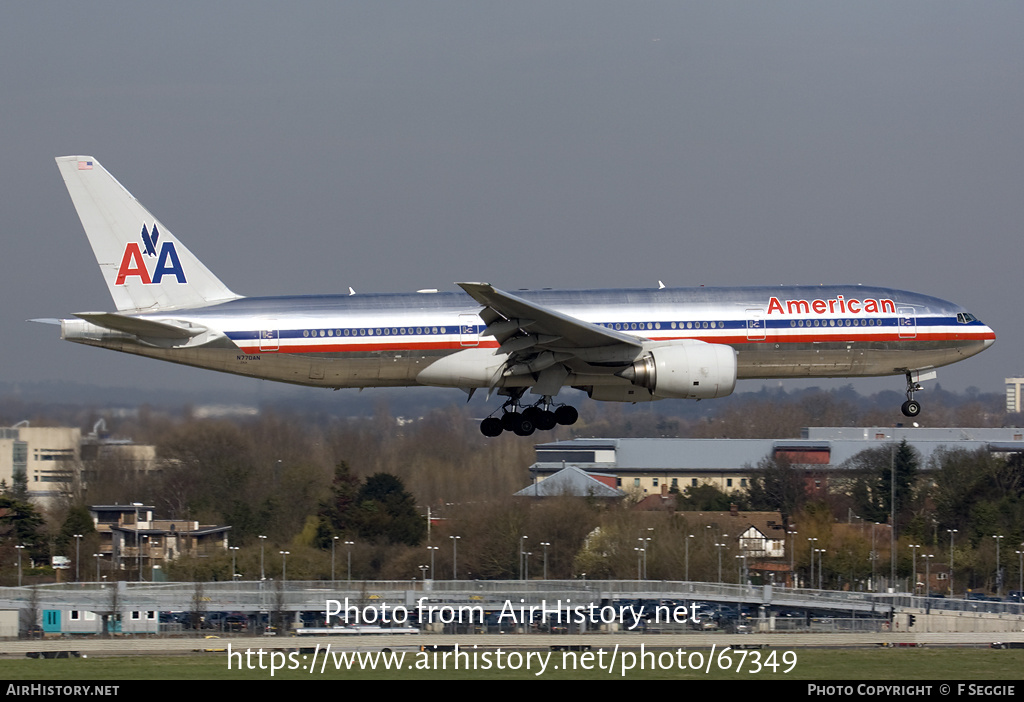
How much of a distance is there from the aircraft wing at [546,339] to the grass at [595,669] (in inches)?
339

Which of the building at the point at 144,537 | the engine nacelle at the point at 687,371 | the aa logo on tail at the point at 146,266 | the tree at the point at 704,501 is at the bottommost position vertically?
the building at the point at 144,537

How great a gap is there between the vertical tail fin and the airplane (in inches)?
1.7

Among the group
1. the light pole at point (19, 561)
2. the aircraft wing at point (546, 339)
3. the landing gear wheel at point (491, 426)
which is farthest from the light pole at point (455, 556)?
the aircraft wing at point (546, 339)

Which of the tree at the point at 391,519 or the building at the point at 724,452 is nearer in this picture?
the tree at the point at 391,519

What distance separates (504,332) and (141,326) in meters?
10.2

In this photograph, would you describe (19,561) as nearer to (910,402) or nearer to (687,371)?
(687,371)

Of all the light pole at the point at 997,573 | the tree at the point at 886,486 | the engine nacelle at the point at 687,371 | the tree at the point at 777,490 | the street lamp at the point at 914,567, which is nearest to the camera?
the engine nacelle at the point at 687,371

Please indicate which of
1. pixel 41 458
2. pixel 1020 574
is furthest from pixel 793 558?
pixel 41 458

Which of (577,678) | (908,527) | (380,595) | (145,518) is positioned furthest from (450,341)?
(908,527)

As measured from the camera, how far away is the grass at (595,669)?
36312 mm

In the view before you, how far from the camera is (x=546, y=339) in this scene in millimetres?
36938

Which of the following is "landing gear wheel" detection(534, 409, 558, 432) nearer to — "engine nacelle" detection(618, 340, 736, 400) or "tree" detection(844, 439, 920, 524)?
"engine nacelle" detection(618, 340, 736, 400)

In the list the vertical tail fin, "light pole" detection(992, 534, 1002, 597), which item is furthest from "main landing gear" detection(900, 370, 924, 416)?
"light pole" detection(992, 534, 1002, 597)

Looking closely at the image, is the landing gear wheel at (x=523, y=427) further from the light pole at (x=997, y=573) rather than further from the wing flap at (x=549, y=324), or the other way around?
the light pole at (x=997, y=573)
